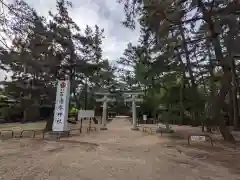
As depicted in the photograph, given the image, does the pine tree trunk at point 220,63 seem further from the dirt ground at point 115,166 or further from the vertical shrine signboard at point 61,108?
the vertical shrine signboard at point 61,108

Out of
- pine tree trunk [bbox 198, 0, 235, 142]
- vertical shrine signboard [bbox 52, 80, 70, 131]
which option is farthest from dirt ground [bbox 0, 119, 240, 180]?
vertical shrine signboard [bbox 52, 80, 70, 131]

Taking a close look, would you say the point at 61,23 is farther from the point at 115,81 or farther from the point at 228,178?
the point at 115,81

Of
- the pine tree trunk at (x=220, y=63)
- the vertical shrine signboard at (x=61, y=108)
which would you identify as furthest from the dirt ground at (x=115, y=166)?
the vertical shrine signboard at (x=61, y=108)

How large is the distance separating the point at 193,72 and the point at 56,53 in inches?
294

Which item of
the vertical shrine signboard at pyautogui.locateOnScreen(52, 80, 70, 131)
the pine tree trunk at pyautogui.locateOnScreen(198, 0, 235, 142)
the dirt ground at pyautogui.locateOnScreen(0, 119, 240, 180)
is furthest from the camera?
the vertical shrine signboard at pyautogui.locateOnScreen(52, 80, 70, 131)

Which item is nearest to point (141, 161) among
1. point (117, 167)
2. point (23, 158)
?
point (117, 167)

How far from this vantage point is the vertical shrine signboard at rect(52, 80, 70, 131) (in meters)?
9.17

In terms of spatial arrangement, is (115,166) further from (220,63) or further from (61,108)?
(220,63)

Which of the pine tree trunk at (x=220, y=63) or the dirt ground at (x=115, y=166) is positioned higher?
the pine tree trunk at (x=220, y=63)

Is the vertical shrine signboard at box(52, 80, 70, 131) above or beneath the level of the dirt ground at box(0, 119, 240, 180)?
above

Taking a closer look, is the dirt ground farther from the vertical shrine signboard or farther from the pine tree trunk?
the vertical shrine signboard

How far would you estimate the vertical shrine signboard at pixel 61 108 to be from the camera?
9.17 m

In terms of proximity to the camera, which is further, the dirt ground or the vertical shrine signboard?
the vertical shrine signboard

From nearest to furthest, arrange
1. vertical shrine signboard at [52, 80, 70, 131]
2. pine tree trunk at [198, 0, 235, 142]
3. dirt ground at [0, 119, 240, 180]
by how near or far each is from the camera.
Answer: dirt ground at [0, 119, 240, 180] < pine tree trunk at [198, 0, 235, 142] < vertical shrine signboard at [52, 80, 70, 131]
